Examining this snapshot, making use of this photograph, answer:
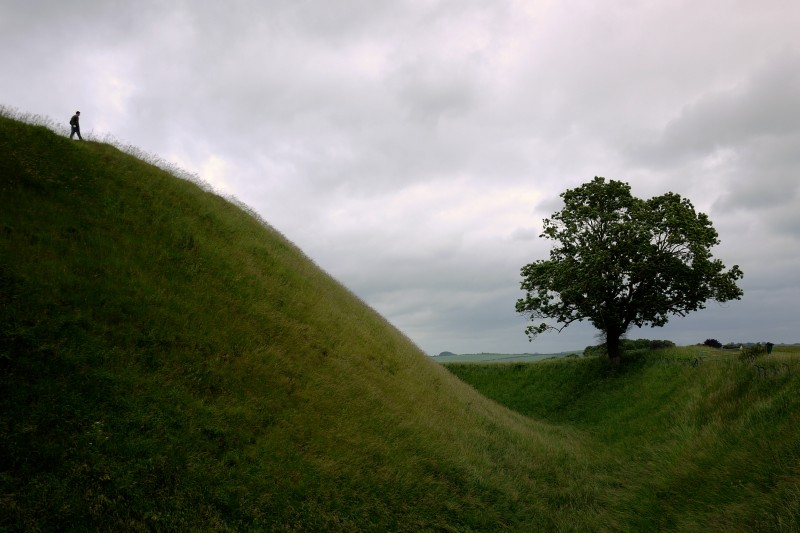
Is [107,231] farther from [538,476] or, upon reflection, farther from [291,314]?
[538,476]

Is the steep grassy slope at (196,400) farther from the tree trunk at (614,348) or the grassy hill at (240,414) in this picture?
the tree trunk at (614,348)

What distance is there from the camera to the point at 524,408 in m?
36.7

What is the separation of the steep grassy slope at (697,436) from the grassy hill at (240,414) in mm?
101

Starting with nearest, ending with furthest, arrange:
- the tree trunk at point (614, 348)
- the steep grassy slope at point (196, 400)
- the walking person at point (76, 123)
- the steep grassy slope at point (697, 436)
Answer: the steep grassy slope at point (196, 400) < the steep grassy slope at point (697, 436) < the walking person at point (76, 123) < the tree trunk at point (614, 348)

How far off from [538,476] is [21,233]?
67.0 ft

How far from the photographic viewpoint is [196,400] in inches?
455

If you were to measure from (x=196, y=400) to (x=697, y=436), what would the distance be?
1809 centimetres

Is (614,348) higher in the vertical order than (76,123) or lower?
lower

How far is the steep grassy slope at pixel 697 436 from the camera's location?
10703 millimetres

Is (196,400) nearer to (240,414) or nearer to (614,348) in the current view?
(240,414)

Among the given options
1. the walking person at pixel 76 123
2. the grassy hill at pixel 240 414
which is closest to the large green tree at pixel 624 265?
the grassy hill at pixel 240 414

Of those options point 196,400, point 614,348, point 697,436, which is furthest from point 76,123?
point 614,348

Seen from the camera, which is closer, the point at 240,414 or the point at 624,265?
the point at 240,414

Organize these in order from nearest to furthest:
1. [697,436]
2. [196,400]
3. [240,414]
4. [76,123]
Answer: [196,400], [240,414], [697,436], [76,123]
